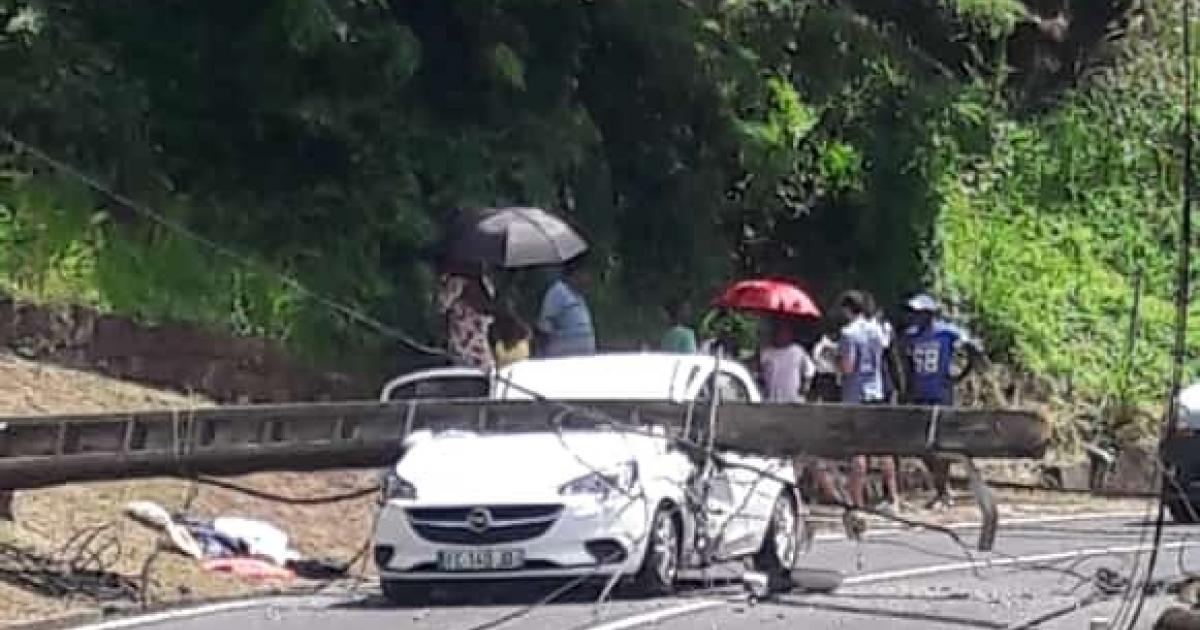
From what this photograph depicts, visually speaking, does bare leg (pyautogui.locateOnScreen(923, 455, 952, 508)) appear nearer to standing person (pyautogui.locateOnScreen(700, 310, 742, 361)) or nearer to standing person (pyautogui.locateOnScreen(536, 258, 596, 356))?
standing person (pyautogui.locateOnScreen(536, 258, 596, 356))

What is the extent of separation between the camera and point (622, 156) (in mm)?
31531

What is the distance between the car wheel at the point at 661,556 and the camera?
17375 millimetres

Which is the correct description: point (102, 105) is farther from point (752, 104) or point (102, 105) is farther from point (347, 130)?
point (752, 104)

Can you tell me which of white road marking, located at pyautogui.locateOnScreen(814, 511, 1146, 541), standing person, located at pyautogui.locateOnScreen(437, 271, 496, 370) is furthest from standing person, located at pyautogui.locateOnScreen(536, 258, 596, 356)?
white road marking, located at pyautogui.locateOnScreen(814, 511, 1146, 541)

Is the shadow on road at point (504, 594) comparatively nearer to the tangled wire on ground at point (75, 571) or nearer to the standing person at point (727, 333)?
the tangled wire on ground at point (75, 571)

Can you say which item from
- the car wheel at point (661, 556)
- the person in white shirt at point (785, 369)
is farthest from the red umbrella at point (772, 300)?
the car wheel at point (661, 556)

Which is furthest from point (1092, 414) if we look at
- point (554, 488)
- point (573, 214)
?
point (554, 488)

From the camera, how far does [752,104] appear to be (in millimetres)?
31516

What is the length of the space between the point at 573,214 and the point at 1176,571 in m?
12.0

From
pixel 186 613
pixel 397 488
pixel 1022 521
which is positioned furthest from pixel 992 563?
pixel 186 613

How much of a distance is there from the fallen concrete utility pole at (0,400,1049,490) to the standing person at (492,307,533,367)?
3.09 meters

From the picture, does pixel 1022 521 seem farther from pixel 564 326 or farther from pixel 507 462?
pixel 507 462

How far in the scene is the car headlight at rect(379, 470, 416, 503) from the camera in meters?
17.3

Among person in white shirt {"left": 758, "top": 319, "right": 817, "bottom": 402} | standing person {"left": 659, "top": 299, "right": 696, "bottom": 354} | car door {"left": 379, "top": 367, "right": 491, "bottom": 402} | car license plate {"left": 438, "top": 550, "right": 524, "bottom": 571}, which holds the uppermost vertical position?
standing person {"left": 659, "top": 299, "right": 696, "bottom": 354}
